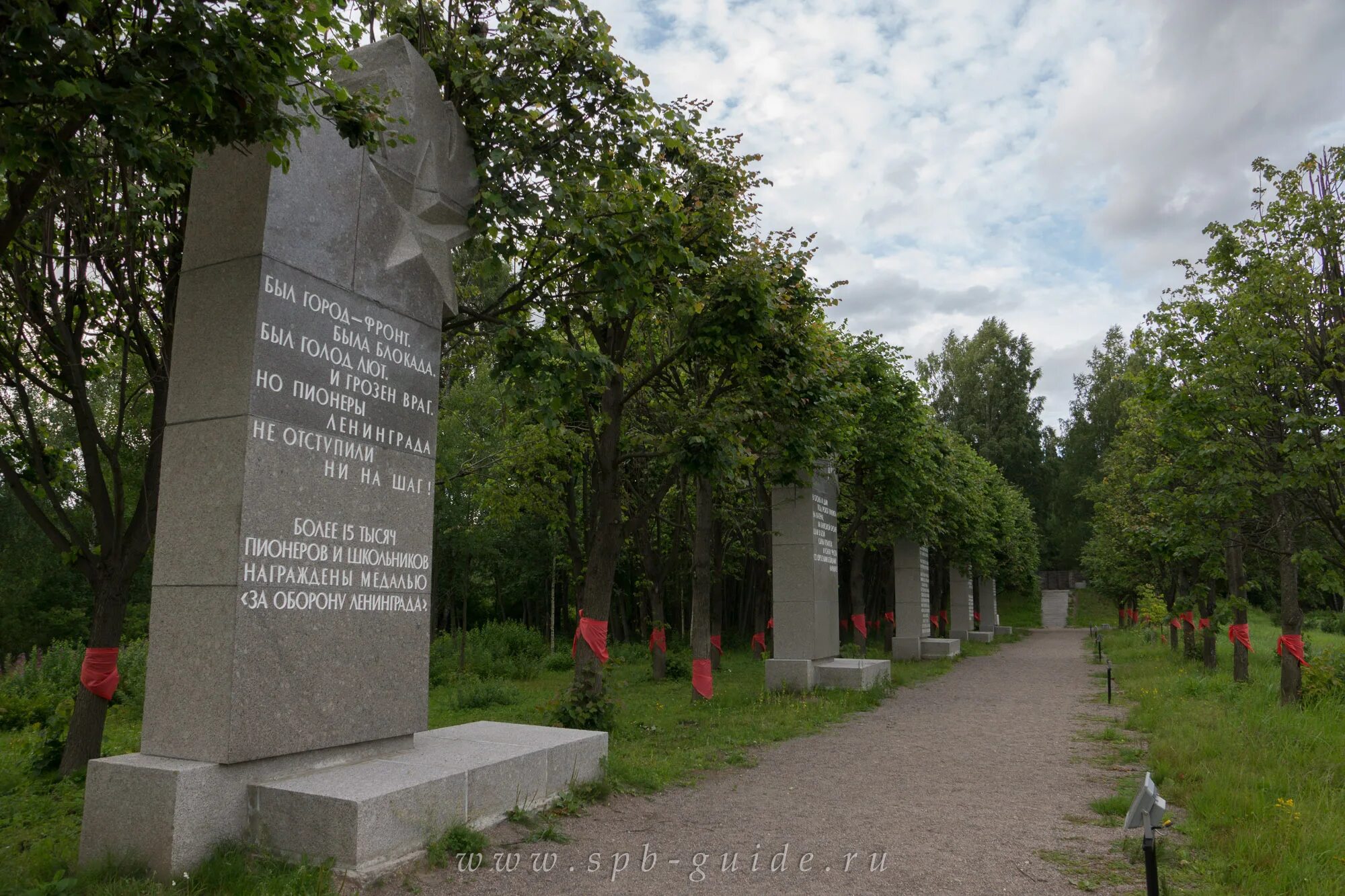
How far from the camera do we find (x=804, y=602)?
17250 millimetres

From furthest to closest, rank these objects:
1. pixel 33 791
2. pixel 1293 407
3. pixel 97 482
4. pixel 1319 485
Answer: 1. pixel 1293 407
2. pixel 1319 485
3. pixel 97 482
4. pixel 33 791

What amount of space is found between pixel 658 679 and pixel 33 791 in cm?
1388

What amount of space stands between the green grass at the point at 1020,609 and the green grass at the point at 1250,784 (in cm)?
4986

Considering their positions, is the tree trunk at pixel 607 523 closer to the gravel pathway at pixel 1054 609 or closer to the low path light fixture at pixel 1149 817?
the low path light fixture at pixel 1149 817

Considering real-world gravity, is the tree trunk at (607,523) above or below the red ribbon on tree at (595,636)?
above

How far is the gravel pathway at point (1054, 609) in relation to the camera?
218 ft

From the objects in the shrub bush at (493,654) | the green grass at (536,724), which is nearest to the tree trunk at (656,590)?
the green grass at (536,724)

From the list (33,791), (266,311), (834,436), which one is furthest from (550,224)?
(834,436)

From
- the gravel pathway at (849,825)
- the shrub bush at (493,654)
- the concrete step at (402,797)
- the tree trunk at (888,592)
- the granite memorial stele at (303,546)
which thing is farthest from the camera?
the tree trunk at (888,592)

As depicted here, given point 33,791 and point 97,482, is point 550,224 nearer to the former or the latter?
point 97,482

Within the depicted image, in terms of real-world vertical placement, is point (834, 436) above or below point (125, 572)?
above

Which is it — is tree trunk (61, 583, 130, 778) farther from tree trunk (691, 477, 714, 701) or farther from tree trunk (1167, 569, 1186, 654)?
tree trunk (1167, 569, 1186, 654)

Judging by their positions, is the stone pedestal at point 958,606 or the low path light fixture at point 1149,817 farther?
the stone pedestal at point 958,606

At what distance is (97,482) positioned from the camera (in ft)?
29.2
